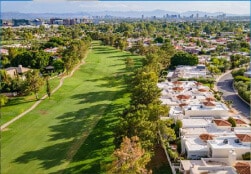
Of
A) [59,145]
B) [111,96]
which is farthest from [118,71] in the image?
[59,145]

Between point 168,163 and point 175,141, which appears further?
point 175,141

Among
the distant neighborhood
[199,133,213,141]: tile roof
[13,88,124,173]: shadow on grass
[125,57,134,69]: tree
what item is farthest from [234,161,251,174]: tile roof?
[125,57,134,69]: tree

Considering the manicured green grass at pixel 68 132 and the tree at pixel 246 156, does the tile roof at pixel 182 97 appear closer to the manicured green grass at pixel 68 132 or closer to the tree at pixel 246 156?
the manicured green grass at pixel 68 132

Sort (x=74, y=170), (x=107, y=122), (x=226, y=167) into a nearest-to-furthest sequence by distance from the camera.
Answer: (x=226, y=167) < (x=74, y=170) < (x=107, y=122)

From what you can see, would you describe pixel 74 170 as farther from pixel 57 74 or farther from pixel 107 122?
pixel 57 74

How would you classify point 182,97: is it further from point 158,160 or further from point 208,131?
point 158,160
